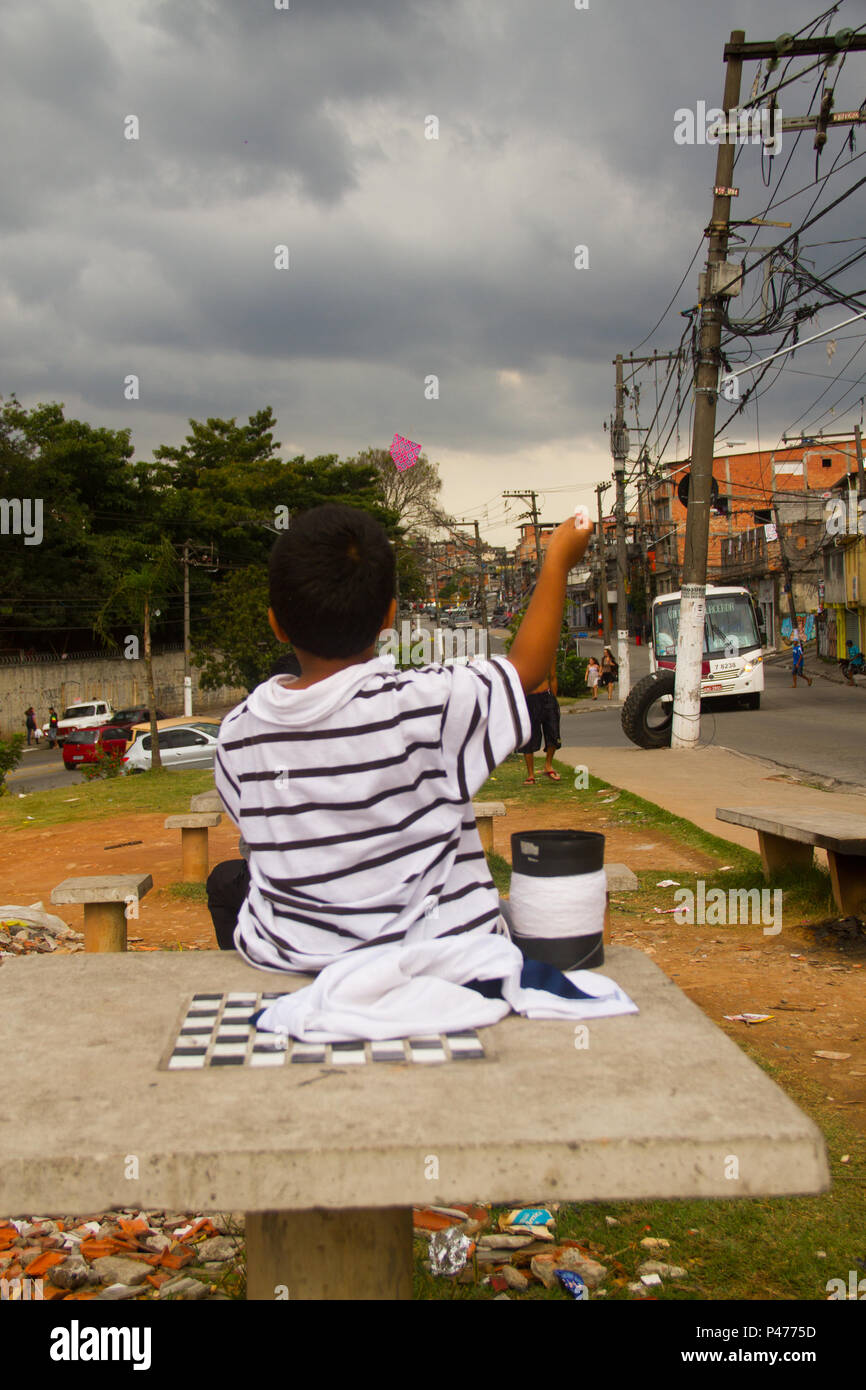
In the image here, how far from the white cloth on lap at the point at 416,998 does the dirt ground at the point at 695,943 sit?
1919 mm

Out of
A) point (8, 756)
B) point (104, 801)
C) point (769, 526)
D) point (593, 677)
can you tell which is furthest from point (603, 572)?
point (104, 801)

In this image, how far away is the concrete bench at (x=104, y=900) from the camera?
13.5 feet

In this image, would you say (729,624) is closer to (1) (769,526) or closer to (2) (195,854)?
(2) (195,854)

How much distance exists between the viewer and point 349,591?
86.9 inches

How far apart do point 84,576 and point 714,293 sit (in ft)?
101

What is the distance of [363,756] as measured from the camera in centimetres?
212

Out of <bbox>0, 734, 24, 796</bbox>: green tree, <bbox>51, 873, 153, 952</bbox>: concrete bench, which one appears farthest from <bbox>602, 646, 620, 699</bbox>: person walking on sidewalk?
<bbox>51, 873, 153, 952</bbox>: concrete bench

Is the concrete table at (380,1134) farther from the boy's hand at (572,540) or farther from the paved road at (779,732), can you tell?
the paved road at (779,732)

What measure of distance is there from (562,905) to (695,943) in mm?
3700

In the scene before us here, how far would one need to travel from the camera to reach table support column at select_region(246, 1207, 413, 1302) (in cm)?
191

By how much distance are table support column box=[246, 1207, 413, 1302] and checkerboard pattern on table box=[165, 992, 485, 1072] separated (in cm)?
27

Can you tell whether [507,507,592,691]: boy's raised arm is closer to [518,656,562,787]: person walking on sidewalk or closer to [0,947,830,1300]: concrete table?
[0,947,830,1300]: concrete table

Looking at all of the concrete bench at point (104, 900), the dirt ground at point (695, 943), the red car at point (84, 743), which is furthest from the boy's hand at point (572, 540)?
the red car at point (84, 743)
